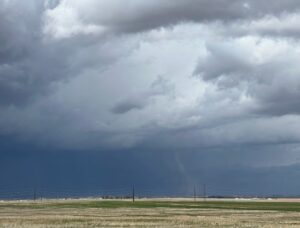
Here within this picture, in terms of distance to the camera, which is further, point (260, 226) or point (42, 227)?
point (260, 226)

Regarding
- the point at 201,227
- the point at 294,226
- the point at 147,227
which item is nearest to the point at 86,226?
the point at 147,227

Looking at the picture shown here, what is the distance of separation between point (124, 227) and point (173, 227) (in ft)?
18.0

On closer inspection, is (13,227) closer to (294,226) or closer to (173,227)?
(173,227)

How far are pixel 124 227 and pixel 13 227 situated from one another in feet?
39.9

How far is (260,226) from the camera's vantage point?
79.2 meters

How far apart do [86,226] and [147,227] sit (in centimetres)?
690

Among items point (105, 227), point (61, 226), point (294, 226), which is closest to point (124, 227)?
point (105, 227)

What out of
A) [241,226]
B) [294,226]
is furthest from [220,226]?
[294,226]

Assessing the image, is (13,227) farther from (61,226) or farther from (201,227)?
(201,227)

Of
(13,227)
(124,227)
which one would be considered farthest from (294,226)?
Result: (13,227)

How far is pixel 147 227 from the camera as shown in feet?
246

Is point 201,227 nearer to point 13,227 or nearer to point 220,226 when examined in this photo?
point 220,226

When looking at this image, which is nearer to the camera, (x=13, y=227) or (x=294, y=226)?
(x=13, y=227)

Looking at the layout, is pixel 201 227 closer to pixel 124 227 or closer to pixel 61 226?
pixel 124 227
